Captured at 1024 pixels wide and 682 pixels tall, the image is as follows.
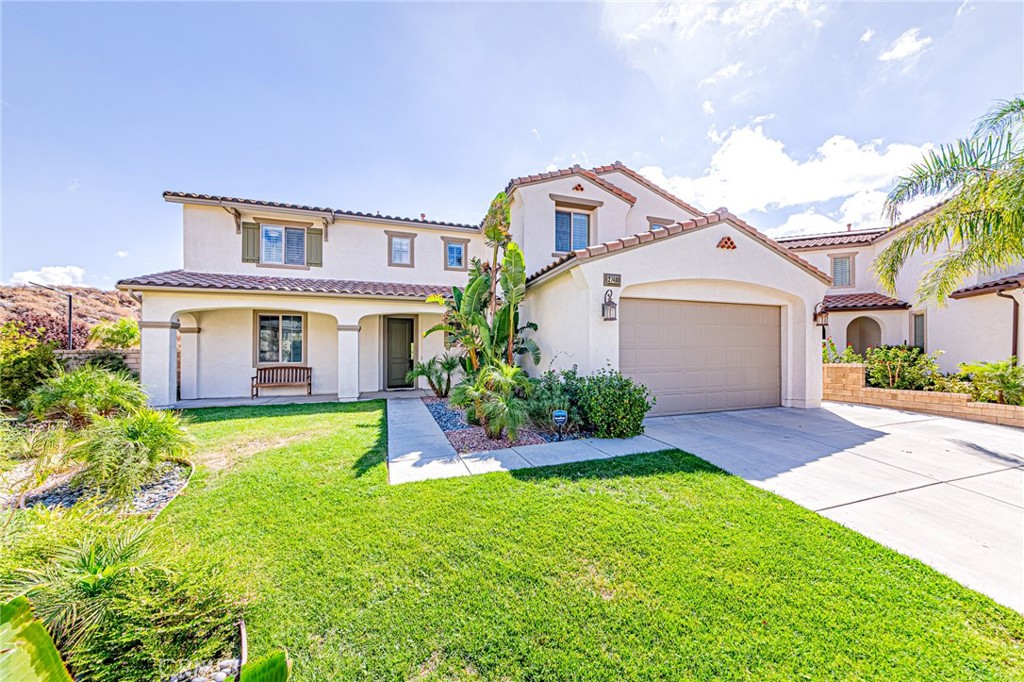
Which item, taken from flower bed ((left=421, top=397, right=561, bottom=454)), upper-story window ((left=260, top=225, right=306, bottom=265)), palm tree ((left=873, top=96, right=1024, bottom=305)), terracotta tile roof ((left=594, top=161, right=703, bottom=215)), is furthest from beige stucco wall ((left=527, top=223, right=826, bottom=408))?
upper-story window ((left=260, top=225, right=306, bottom=265))

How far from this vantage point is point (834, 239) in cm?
1847

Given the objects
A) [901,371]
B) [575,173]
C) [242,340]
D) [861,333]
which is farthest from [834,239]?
[242,340]

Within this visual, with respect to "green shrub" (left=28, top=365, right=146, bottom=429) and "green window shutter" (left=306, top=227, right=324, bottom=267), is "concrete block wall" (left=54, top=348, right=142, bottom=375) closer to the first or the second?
"green shrub" (left=28, top=365, right=146, bottom=429)

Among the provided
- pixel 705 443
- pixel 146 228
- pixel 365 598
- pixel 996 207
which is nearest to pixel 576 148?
pixel 996 207

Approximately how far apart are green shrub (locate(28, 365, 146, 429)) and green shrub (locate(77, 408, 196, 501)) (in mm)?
2416

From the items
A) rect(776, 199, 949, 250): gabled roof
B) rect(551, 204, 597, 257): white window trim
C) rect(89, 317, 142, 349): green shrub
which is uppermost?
rect(776, 199, 949, 250): gabled roof

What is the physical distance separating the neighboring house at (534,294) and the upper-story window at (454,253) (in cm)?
4

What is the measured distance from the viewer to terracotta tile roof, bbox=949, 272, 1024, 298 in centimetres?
1063

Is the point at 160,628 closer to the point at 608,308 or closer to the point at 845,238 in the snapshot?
the point at 608,308

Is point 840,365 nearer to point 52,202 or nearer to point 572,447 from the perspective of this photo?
point 572,447

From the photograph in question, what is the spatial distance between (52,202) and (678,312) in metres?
14.2

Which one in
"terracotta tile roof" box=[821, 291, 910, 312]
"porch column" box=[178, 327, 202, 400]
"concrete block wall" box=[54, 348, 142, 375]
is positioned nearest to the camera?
"concrete block wall" box=[54, 348, 142, 375]

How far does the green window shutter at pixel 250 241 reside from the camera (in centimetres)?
1259

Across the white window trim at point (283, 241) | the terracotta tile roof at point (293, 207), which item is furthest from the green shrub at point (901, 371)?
the white window trim at point (283, 241)
